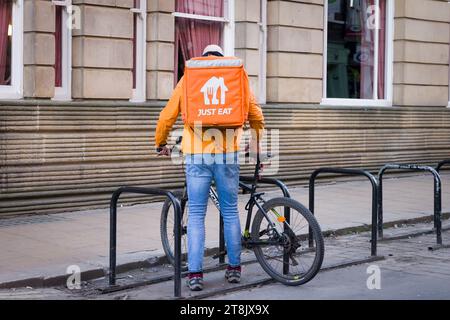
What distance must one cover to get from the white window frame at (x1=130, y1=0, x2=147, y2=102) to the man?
551 cm

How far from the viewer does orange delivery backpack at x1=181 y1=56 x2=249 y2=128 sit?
7.27 metres

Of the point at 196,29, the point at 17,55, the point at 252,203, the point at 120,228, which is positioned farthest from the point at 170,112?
the point at 196,29

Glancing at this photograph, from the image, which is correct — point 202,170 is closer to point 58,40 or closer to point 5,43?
point 5,43

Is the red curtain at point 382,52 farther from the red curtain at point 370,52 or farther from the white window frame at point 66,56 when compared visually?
the white window frame at point 66,56

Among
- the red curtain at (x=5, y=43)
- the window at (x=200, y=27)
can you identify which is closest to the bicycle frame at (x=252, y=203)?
the red curtain at (x=5, y=43)

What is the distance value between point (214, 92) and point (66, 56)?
5364mm

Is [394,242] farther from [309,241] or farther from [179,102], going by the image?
[179,102]

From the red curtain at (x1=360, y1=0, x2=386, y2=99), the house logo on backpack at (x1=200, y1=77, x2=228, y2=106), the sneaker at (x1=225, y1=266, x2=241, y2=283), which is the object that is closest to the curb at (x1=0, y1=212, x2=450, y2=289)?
the sneaker at (x1=225, y1=266, x2=241, y2=283)

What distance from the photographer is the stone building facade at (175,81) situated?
Answer: 1151cm

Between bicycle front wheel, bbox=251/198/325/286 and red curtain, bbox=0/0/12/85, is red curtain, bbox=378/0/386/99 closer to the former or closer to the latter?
red curtain, bbox=0/0/12/85

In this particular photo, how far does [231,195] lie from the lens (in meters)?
7.55

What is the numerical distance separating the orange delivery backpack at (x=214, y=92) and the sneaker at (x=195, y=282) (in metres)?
1.26

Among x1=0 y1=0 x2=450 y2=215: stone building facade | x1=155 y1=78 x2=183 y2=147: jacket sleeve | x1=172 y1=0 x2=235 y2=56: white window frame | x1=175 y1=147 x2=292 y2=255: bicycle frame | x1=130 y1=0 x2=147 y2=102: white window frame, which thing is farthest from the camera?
x1=172 y1=0 x2=235 y2=56: white window frame
